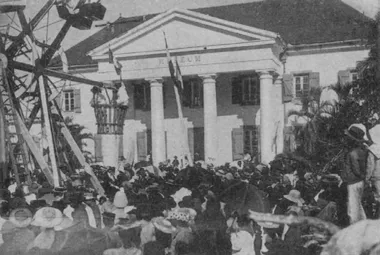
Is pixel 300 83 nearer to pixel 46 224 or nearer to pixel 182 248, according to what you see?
pixel 182 248

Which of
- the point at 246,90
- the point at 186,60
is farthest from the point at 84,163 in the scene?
the point at 246,90

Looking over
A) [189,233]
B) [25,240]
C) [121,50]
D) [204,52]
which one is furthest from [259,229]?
[204,52]

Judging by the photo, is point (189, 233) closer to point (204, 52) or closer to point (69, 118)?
point (69, 118)

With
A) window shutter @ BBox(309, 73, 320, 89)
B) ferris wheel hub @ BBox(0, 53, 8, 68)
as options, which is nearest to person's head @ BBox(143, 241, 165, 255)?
ferris wheel hub @ BBox(0, 53, 8, 68)

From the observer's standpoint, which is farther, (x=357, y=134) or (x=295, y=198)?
(x=295, y=198)

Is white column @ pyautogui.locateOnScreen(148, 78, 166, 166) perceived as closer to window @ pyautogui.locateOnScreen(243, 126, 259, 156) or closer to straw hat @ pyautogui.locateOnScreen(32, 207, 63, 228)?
window @ pyautogui.locateOnScreen(243, 126, 259, 156)

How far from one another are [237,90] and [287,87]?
1.57 m

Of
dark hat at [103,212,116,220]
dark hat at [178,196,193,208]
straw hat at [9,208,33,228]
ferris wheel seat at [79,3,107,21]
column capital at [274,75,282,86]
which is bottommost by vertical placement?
dark hat at [103,212,116,220]

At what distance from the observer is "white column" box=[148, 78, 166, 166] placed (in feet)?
42.7

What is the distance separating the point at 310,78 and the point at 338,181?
411 inches

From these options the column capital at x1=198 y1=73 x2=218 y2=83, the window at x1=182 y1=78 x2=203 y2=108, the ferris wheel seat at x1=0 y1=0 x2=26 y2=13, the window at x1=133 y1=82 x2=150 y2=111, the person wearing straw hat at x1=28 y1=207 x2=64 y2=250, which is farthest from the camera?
the window at x1=182 y1=78 x2=203 y2=108

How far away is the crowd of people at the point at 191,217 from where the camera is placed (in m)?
4.58

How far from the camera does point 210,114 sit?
53.2 ft

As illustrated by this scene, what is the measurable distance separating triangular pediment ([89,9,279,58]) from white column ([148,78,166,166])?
1.02 metres
